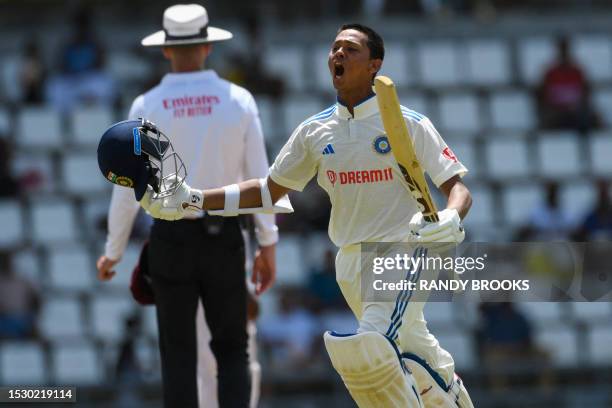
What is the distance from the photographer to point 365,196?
19.1ft

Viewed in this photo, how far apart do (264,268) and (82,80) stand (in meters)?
6.41

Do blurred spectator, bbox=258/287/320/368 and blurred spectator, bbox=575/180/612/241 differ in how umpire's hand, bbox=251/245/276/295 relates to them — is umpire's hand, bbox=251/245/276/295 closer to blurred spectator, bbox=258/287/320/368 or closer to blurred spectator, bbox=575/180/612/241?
blurred spectator, bbox=258/287/320/368

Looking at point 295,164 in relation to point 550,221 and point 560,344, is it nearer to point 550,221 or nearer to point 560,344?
point 560,344

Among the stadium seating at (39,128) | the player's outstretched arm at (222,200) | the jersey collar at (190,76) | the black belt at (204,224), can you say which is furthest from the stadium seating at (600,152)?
the player's outstretched arm at (222,200)

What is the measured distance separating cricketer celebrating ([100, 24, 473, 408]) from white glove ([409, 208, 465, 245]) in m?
0.21

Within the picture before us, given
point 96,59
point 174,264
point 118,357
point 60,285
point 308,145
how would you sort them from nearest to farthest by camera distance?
point 308,145
point 174,264
point 118,357
point 60,285
point 96,59

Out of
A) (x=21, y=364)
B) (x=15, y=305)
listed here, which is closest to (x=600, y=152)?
(x=15, y=305)

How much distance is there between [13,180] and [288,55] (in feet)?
9.22

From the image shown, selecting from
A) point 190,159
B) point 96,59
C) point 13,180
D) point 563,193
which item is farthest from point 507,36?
→ point 190,159

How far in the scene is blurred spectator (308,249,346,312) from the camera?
11344 mm

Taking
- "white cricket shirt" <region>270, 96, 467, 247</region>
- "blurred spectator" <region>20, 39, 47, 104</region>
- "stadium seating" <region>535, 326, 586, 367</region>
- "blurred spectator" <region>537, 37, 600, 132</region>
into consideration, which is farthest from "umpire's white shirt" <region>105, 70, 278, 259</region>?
"blurred spectator" <region>537, 37, 600, 132</region>

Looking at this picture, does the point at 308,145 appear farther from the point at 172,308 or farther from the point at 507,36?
the point at 507,36

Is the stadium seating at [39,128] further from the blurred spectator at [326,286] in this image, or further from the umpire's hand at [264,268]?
the umpire's hand at [264,268]

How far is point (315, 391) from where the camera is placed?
1096cm
